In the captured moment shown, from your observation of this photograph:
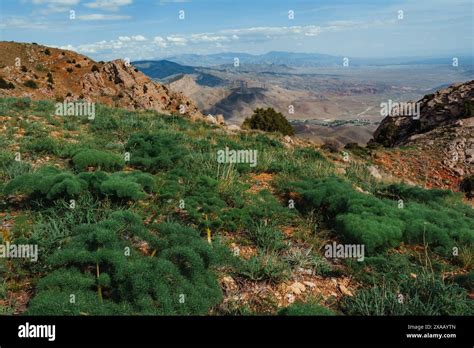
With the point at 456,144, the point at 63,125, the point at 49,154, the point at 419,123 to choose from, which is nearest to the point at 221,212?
the point at 49,154

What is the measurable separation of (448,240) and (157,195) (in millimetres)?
4843

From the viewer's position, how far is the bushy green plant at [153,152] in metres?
9.03

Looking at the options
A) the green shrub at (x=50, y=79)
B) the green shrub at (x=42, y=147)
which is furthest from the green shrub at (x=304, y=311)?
the green shrub at (x=50, y=79)

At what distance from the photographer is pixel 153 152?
9633 millimetres

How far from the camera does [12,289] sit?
15.8 feet

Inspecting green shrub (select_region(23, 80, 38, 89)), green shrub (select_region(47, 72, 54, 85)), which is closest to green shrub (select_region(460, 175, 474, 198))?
green shrub (select_region(23, 80, 38, 89))

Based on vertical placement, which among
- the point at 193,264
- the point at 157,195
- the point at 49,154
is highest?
the point at 49,154

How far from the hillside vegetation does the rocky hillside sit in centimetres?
3000

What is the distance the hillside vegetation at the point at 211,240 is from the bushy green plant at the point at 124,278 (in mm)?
15

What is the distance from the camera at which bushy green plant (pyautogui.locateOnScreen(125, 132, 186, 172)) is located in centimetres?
903

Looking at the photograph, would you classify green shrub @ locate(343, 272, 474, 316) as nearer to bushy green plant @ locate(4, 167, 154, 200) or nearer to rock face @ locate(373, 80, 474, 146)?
bushy green plant @ locate(4, 167, 154, 200)
